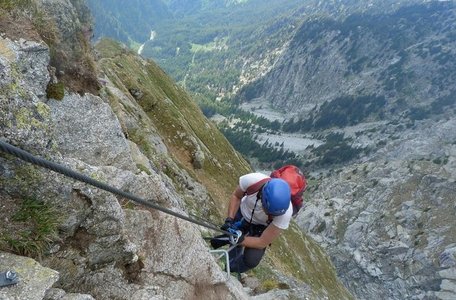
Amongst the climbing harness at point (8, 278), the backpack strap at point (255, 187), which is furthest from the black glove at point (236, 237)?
the climbing harness at point (8, 278)

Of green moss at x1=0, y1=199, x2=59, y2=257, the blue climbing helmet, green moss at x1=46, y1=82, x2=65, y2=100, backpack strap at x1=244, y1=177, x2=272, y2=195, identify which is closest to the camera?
green moss at x1=0, y1=199, x2=59, y2=257

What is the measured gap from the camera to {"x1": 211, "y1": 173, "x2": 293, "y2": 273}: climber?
41.1ft

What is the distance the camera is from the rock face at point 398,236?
149 meters

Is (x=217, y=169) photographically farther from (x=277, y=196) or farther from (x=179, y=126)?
(x=277, y=196)

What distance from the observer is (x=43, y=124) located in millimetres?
9469

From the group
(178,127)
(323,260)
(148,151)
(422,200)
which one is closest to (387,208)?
(422,200)

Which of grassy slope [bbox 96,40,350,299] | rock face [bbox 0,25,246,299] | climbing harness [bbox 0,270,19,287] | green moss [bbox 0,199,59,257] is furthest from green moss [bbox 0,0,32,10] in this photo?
grassy slope [bbox 96,40,350,299]

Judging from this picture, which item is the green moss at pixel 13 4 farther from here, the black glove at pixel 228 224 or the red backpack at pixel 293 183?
the black glove at pixel 228 224

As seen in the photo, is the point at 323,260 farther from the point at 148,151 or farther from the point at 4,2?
the point at 4,2

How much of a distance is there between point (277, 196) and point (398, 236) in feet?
568

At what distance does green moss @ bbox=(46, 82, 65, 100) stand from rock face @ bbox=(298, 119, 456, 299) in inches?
6161

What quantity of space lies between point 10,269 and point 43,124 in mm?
3370

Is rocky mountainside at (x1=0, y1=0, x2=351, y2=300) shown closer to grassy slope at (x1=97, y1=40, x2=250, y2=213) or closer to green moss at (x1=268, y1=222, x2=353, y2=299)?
grassy slope at (x1=97, y1=40, x2=250, y2=213)

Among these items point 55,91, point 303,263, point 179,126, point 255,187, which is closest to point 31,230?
point 55,91
